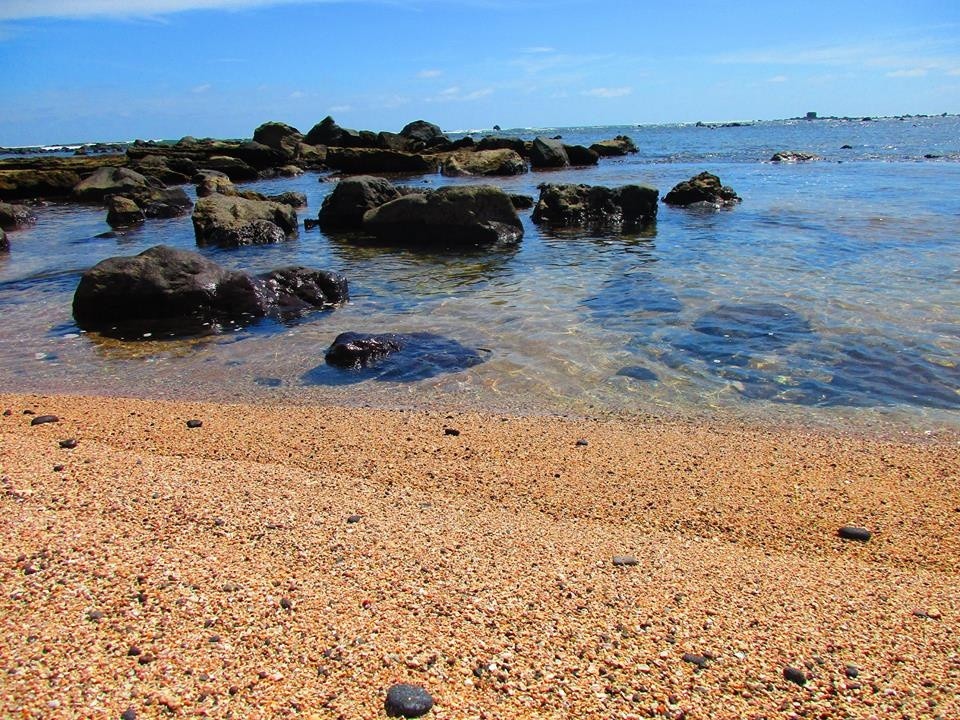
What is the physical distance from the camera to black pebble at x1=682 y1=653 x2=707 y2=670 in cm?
274

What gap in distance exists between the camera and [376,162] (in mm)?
41062

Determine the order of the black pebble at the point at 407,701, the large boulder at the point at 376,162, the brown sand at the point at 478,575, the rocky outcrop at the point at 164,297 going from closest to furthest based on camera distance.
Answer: the black pebble at the point at 407,701 → the brown sand at the point at 478,575 → the rocky outcrop at the point at 164,297 → the large boulder at the point at 376,162

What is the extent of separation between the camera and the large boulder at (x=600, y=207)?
19203 millimetres

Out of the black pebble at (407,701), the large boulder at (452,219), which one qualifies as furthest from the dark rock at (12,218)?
the black pebble at (407,701)

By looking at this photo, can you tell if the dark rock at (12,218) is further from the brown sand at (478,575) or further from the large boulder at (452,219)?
the brown sand at (478,575)

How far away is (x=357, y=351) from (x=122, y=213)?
17.0 meters

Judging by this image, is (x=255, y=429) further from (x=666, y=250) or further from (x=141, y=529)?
(x=666, y=250)

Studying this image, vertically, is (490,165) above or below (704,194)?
above

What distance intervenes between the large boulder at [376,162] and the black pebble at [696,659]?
39.4m

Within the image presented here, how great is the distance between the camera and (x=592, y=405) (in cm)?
641

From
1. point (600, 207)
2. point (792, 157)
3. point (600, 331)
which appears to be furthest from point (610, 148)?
point (600, 331)

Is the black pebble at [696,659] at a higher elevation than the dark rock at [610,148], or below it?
below

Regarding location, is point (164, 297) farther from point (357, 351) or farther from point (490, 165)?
point (490, 165)

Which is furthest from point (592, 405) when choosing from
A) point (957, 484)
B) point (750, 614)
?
point (750, 614)
